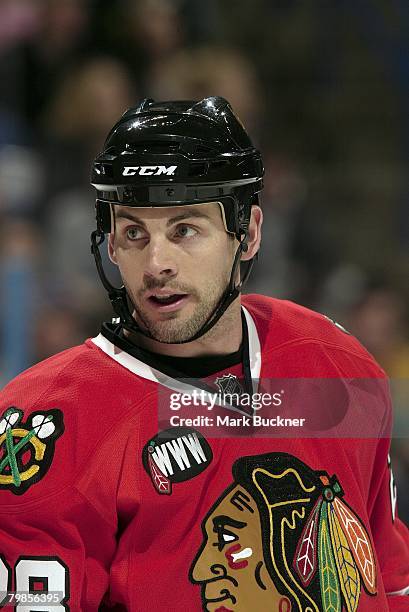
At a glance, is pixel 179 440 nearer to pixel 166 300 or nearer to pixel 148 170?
pixel 166 300

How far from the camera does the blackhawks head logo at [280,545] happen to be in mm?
1421

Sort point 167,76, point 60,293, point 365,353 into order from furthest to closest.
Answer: point 167,76
point 60,293
point 365,353

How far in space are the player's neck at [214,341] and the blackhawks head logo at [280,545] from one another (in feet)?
0.57

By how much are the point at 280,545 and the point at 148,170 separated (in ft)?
1.79

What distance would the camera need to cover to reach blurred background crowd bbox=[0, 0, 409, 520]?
2.67 m

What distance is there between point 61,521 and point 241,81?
173 centimetres

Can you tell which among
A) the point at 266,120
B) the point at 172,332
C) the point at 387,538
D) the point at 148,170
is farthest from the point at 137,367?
the point at 266,120

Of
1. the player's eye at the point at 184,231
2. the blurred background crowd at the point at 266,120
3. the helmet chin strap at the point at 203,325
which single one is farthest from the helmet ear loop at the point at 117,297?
the blurred background crowd at the point at 266,120

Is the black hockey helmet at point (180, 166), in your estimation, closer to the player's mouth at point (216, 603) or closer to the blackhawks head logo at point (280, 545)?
the blackhawks head logo at point (280, 545)

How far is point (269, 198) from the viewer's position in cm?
282

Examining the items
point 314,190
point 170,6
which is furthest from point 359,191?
point 170,6

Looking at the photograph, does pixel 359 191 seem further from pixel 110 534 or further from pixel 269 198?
pixel 110 534

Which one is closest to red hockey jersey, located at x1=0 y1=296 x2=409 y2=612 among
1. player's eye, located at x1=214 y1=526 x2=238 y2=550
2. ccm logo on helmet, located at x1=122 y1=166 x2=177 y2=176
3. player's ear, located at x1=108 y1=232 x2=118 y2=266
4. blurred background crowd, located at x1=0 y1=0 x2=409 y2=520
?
player's eye, located at x1=214 y1=526 x2=238 y2=550

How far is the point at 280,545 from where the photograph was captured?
1459mm
